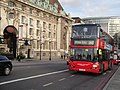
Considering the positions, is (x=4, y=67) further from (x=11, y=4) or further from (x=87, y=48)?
(x=11, y=4)

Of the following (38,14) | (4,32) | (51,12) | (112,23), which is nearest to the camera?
(4,32)

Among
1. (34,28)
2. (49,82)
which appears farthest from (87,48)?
(34,28)

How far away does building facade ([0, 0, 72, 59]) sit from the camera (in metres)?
59.8

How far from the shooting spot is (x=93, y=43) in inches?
737

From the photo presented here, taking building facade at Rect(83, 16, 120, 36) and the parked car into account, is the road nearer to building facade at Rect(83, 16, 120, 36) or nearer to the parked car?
the parked car

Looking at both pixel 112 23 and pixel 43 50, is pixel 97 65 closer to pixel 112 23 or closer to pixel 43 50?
pixel 43 50

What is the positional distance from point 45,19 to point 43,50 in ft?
32.5

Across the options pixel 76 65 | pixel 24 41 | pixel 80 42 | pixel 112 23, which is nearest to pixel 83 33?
pixel 80 42

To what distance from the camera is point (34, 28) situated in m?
71.7

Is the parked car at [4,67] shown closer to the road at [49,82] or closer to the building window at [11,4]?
the road at [49,82]

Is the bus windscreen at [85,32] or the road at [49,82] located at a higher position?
the bus windscreen at [85,32]

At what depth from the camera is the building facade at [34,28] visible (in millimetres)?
59781

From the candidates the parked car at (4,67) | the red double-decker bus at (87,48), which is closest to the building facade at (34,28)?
the red double-decker bus at (87,48)

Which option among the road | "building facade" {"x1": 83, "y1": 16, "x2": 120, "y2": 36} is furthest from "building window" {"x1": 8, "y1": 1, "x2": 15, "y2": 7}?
"building facade" {"x1": 83, "y1": 16, "x2": 120, "y2": 36}
